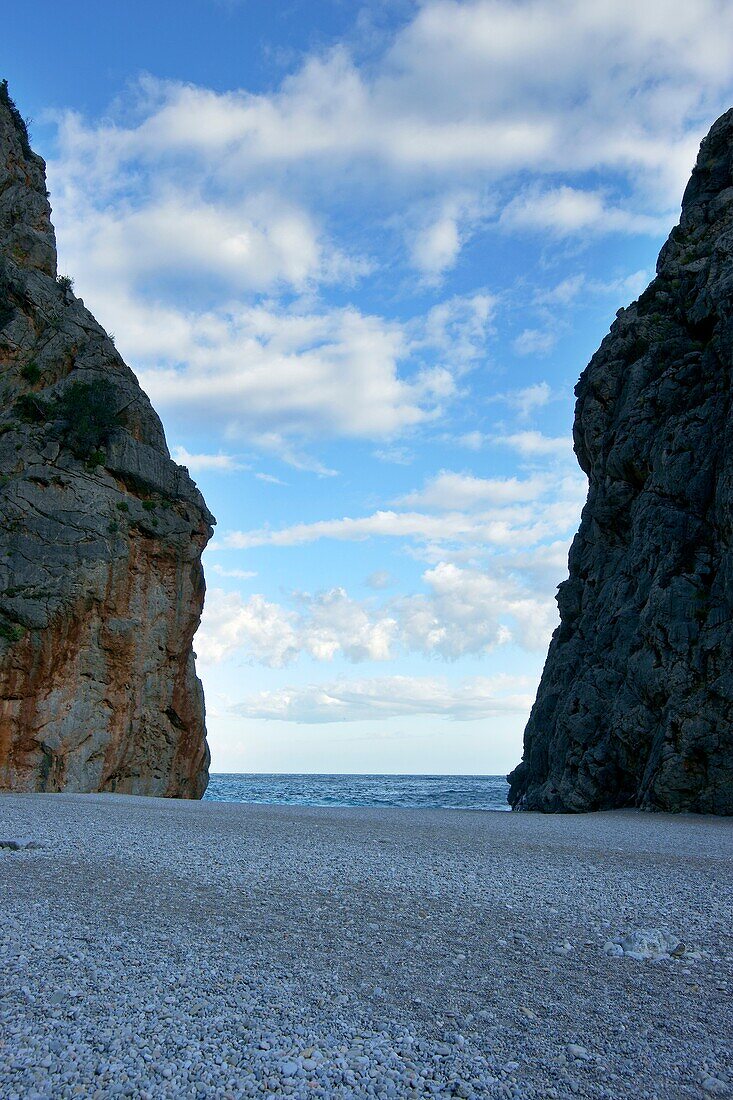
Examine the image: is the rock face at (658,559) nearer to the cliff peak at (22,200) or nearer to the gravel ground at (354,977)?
the gravel ground at (354,977)

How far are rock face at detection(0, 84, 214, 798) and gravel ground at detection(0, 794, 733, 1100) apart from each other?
56.1 feet

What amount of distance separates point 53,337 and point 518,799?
117ft

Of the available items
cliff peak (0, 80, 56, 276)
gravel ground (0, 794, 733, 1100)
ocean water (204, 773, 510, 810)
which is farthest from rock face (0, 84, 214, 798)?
gravel ground (0, 794, 733, 1100)

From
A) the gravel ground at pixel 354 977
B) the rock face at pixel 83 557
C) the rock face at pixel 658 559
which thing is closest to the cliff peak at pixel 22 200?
the rock face at pixel 83 557

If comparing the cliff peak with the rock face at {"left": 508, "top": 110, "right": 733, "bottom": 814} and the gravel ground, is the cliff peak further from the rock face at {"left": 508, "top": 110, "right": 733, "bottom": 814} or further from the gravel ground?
the gravel ground

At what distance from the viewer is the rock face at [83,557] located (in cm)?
2594

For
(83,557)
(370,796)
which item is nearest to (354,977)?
(83,557)

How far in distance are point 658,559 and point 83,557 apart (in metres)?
22.8

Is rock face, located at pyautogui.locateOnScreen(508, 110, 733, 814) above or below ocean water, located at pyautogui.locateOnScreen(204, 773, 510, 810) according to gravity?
above

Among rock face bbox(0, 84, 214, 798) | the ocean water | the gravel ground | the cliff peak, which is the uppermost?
the cliff peak

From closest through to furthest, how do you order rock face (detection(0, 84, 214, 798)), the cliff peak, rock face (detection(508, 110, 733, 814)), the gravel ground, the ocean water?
1. the gravel ground
2. rock face (detection(508, 110, 733, 814))
3. rock face (detection(0, 84, 214, 798))
4. the cliff peak
5. the ocean water

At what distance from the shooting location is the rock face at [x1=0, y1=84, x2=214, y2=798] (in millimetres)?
25938

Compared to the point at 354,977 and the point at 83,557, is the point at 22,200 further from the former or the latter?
the point at 354,977

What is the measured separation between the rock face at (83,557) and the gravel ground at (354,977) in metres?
17.1
